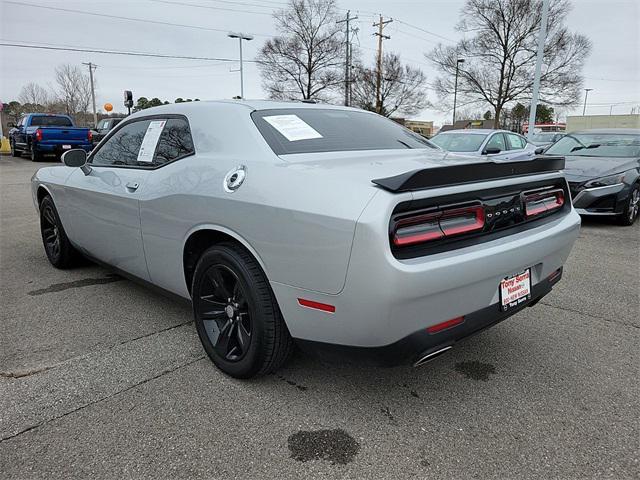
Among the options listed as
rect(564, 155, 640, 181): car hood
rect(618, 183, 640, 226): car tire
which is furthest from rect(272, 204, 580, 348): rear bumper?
rect(618, 183, 640, 226): car tire

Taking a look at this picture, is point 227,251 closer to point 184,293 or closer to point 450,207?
point 184,293

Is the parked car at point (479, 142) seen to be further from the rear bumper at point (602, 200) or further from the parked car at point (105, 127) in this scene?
the parked car at point (105, 127)

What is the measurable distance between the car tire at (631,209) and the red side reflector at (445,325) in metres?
6.34

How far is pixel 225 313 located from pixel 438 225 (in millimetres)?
1266

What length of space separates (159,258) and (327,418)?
4.83ft

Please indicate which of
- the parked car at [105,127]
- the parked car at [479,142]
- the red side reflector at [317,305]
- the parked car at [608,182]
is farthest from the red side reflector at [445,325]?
the parked car at [105,127]

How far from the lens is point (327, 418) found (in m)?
2.32

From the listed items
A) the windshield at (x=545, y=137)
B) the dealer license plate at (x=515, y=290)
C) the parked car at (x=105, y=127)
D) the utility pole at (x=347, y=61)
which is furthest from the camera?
the utility pole at (x=347, y=61)

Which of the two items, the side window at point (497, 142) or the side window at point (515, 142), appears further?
the side window at point (515, 142)

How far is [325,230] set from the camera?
6.39 ft

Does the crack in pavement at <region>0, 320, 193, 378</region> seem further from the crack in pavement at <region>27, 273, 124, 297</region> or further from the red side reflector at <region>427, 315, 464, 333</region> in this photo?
the red side reflector at <region>427, 315, 464, 333</region>

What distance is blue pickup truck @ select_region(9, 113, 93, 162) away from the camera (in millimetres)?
17672

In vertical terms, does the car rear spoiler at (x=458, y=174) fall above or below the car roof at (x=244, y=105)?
below

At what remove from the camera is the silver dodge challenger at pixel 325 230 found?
1.93 meters
